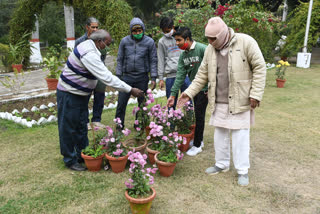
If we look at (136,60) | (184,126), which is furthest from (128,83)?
(184,126)

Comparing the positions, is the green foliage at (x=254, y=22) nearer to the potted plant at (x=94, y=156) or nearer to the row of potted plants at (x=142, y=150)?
the row of potted plants at (x=142, y=150)

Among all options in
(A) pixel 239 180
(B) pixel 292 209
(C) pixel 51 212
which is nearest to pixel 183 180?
(A) pixel 239 180

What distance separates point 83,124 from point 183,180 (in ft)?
4.80

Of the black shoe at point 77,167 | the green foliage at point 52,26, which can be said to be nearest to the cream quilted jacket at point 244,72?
the black shoe at point 77,167

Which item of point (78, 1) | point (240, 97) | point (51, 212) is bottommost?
point (51, 212)

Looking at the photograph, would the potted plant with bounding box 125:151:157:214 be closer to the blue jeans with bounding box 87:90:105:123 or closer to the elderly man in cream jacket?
the elderly man in cream jacket

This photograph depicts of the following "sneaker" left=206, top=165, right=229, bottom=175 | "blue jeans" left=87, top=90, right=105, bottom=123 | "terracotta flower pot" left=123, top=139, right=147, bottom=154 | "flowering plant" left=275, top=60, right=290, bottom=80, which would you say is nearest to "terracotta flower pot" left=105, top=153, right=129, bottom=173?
"terracotta flower pot" left=123, top=139, right=147, bottom=154

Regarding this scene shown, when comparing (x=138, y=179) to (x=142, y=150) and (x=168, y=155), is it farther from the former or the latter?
(x=142, y=150)

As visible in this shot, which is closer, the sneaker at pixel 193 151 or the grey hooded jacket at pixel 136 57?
the sneaker at pixel 193 151

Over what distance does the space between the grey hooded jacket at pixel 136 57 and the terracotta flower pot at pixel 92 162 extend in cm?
162

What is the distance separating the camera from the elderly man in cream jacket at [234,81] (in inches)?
107

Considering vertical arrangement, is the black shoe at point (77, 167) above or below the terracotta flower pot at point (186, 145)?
below

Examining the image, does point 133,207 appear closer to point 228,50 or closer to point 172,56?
point 228,50

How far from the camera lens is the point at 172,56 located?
170 inches
